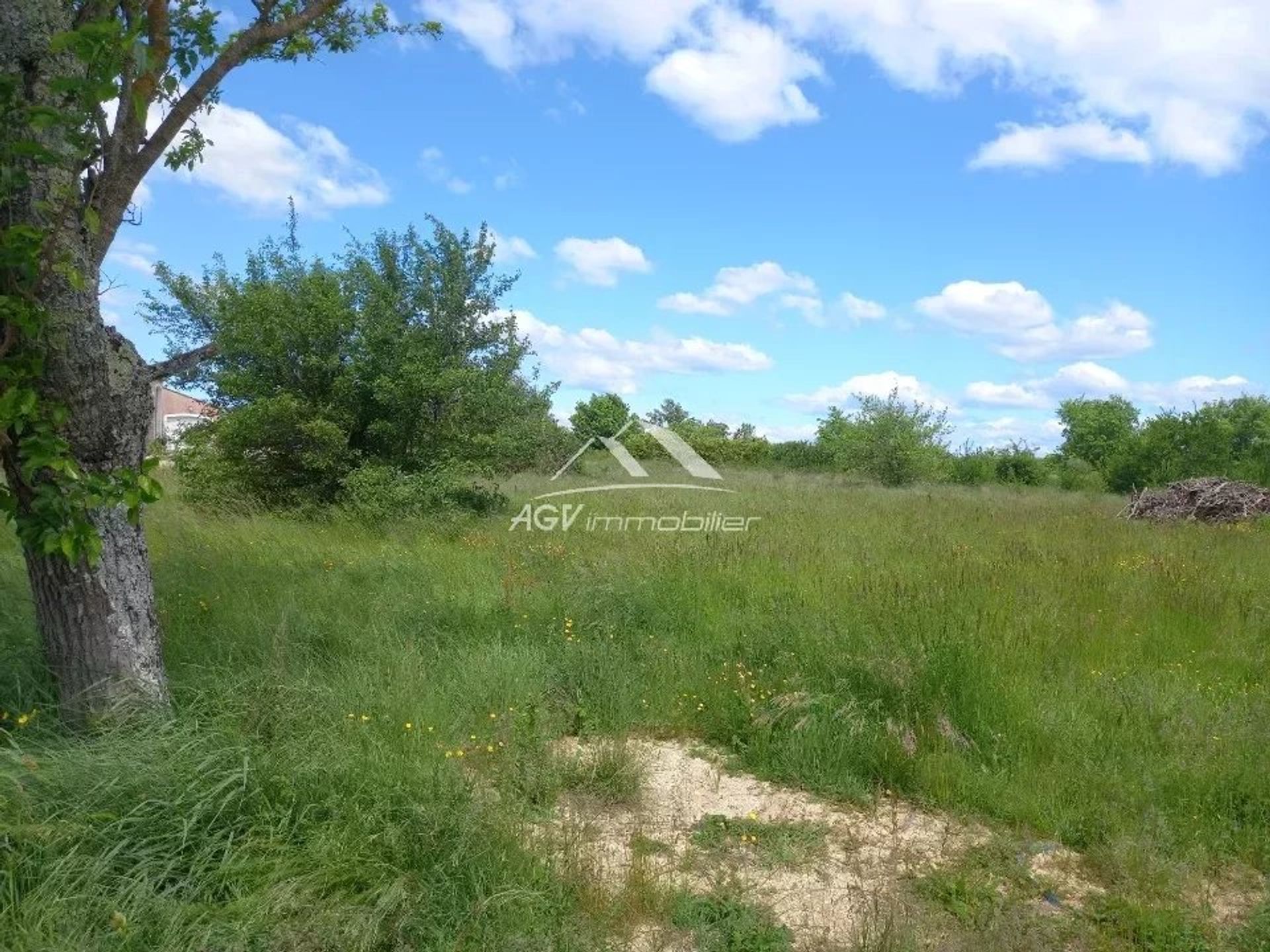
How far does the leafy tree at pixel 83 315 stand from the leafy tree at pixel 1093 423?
4272 centimetres

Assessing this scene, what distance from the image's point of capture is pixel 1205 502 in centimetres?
1220

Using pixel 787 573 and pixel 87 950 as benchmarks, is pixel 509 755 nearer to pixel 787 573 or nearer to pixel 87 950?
pixel 87 950

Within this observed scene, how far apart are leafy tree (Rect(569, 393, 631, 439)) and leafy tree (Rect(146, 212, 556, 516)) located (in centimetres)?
2024

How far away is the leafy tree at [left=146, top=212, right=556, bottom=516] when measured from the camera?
1003 cm

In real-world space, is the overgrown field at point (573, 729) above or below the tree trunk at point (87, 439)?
below

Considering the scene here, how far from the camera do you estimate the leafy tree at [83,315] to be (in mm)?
2707

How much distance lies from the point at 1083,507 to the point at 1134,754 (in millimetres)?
11906

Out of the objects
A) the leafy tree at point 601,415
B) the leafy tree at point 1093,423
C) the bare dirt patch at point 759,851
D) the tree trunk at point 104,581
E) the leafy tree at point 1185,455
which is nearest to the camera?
the bare dirt patch at point 759,851

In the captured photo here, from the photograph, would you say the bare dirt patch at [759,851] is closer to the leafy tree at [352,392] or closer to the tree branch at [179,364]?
the tree branch at [179,364]

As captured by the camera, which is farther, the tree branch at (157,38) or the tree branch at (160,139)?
the tree branch at (160,139)

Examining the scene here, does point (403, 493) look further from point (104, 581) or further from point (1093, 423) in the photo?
point (1093, 423)

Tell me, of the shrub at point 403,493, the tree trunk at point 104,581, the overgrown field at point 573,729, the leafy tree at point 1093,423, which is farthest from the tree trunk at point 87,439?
→ the leafy tree at point 1093,423

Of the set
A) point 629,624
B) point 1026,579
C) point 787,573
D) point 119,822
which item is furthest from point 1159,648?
point 119,822

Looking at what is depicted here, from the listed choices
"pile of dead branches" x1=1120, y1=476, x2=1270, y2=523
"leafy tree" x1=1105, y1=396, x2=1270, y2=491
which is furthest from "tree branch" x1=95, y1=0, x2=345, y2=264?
"leafy tree" x1=1105, y1=396, x2=1270, y2=491
